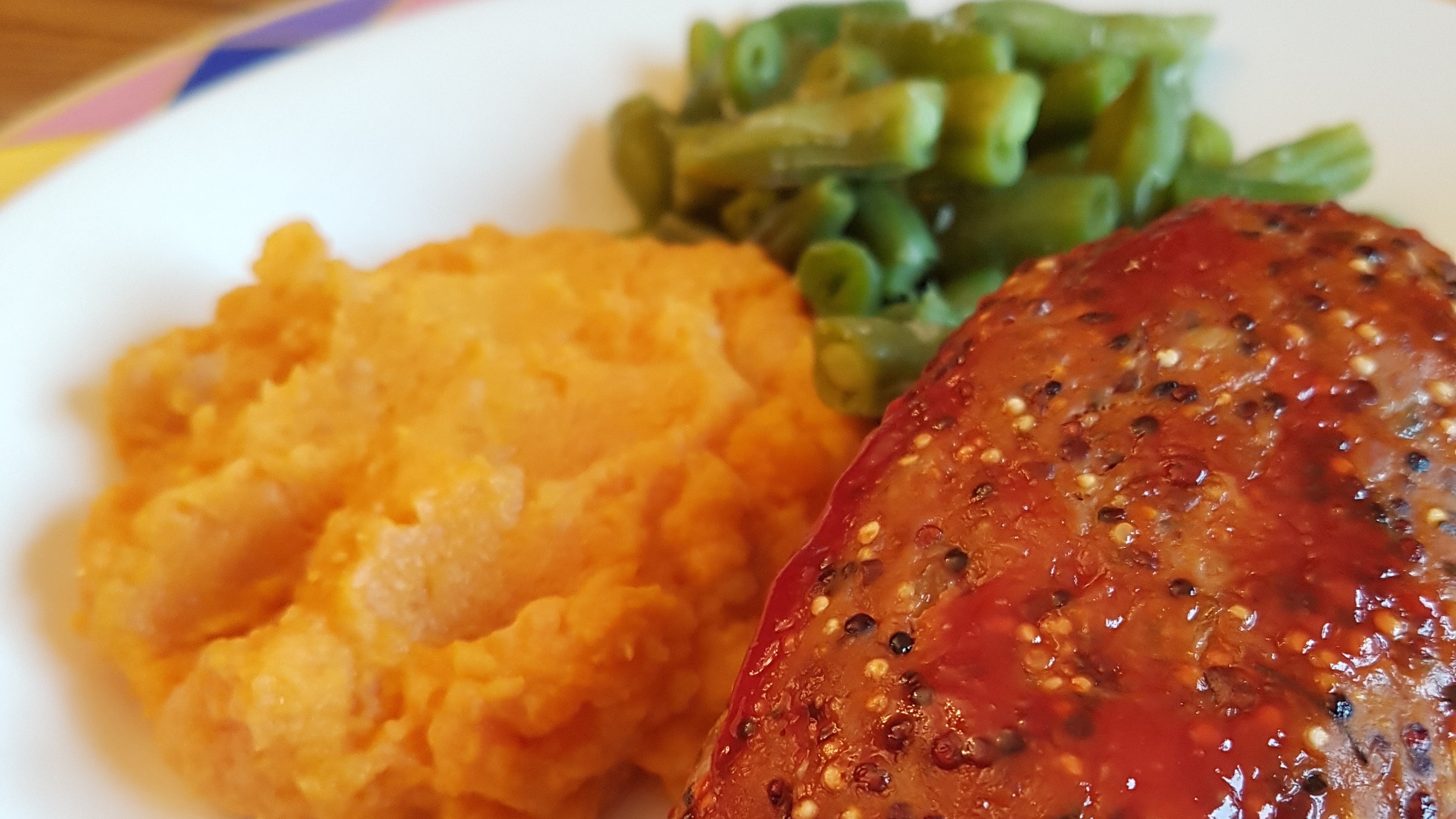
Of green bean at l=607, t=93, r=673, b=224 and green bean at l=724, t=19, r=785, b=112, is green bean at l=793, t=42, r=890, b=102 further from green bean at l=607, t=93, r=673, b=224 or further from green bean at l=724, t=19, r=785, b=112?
green bean at l=607, t=93, r=673, b=224

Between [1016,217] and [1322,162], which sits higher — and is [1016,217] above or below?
above

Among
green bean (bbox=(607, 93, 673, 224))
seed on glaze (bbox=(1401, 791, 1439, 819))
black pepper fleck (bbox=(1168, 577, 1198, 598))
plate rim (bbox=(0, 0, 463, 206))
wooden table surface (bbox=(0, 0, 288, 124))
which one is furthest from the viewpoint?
wooden table surface (bbox=(0, 0, 288, 124))

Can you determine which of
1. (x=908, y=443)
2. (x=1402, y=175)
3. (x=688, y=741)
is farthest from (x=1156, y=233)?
(x=1402, y=175)

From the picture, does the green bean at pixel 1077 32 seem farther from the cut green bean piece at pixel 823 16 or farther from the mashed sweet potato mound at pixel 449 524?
the mashed sweet potato mound at pixel 449 524

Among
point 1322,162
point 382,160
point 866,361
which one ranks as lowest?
point 1322,162

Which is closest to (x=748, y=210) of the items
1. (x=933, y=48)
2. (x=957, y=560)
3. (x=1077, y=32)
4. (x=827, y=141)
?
(x=827, y=141)

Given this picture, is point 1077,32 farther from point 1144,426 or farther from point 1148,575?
point 1148,575

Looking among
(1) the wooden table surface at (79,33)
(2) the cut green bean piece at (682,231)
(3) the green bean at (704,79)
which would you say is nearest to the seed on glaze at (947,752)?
(2) the cut green bean piece at (682,231)

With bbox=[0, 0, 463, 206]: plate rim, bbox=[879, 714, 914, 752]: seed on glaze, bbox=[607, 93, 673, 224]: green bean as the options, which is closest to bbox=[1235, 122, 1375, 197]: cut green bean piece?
bbox=[607, 93, 673, 224]: green bean
